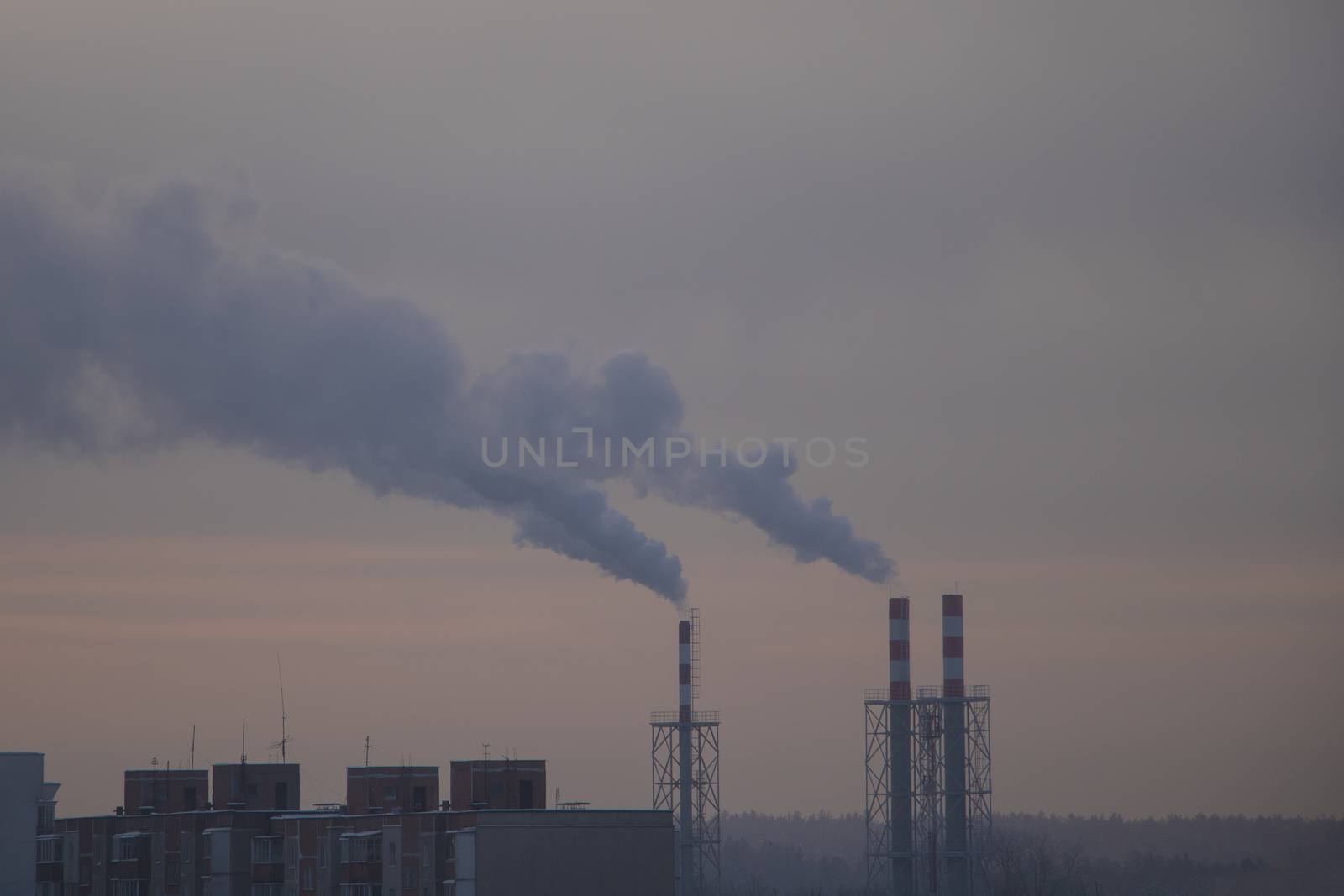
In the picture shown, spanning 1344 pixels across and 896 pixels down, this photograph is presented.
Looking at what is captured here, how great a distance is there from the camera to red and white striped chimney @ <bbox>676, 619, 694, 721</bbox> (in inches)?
3137

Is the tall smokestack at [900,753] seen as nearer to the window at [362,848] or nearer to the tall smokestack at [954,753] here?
the tall smokestack at [954,753]

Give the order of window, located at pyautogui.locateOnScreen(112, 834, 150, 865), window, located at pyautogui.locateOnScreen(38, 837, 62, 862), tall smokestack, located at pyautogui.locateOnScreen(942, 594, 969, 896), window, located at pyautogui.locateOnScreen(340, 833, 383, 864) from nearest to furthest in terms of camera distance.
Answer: window, located at pyautogui.locateOnScreen(340, 833, 383, 864)
window, located at pyautogui.locateOnScreen(38, 837, 62, 862)
window, located at pyautogui.locateOnScreen(112, 834, 150, 865)
tall smokestack, located at pyautogui.locateOnScreen(942, 594, 969, 896)

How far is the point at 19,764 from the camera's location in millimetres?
48688

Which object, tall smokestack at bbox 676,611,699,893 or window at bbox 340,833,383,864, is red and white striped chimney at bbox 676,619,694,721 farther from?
window at bbox 340,833,383,864

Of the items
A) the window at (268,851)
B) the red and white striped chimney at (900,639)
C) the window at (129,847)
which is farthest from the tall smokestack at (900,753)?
the window at (129,847)

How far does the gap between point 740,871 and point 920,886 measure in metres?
74.5

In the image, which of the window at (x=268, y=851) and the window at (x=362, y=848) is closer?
the window at (x=362, y=848)

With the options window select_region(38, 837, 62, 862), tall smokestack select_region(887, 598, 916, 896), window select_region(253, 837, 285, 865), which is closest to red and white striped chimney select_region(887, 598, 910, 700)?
tall smokestack select_region(887, 598, 916, 896)

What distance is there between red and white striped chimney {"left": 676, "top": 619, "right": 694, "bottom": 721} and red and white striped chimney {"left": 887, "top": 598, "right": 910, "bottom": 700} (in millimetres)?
9386

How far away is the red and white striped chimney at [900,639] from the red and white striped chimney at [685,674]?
30.8 feet

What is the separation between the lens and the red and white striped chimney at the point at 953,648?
7325 centimetres

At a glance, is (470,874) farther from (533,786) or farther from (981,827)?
(981,827)

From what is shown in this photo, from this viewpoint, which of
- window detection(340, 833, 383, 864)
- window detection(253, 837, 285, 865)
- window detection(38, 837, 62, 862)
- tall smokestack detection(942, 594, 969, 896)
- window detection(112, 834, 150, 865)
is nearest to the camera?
window detection(340, 833, 383, 864)

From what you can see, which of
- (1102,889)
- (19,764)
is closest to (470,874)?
(19,764)
